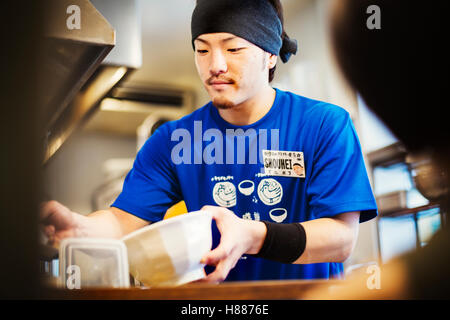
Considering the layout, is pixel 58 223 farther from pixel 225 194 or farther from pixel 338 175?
pixel 338 175

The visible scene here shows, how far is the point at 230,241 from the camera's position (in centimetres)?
83

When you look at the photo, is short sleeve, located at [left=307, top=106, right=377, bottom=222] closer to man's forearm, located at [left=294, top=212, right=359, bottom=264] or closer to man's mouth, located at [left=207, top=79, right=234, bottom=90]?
man's forearm, located at [left=294, top=212, right=359, bottom=264]

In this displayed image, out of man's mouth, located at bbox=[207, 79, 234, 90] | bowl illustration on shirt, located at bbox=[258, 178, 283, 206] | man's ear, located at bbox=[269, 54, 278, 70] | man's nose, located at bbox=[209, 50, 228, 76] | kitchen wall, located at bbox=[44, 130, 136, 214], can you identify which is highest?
man's ear, located at bbox=[269, 54, 278, 70]

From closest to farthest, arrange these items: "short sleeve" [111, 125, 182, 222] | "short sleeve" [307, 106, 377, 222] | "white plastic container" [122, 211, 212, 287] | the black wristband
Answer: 1. "white plastic container" [122, 211, 212, 287]
2. the black wristband
3. "short sleeve" [307, 106, 377, 222]
4. "short sleeve" [111, 125, 182, 222]

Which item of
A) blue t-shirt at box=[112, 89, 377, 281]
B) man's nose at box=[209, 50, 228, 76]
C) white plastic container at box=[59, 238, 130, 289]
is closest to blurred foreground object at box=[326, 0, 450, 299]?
blue t-shirt at box=[112, 89, 377, 281]

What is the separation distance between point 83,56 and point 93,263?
591 mm

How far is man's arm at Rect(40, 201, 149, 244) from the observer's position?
3.11 feet

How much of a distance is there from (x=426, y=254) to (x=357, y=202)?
220 mm

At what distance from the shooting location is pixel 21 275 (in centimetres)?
65

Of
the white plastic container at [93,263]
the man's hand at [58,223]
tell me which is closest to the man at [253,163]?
the man's hand at [58,223]

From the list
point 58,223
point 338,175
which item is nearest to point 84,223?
point 58,223

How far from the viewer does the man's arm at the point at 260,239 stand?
828 millimetres

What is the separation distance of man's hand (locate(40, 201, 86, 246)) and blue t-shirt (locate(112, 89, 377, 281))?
155 mm

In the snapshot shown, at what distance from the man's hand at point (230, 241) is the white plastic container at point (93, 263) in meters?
0.14
